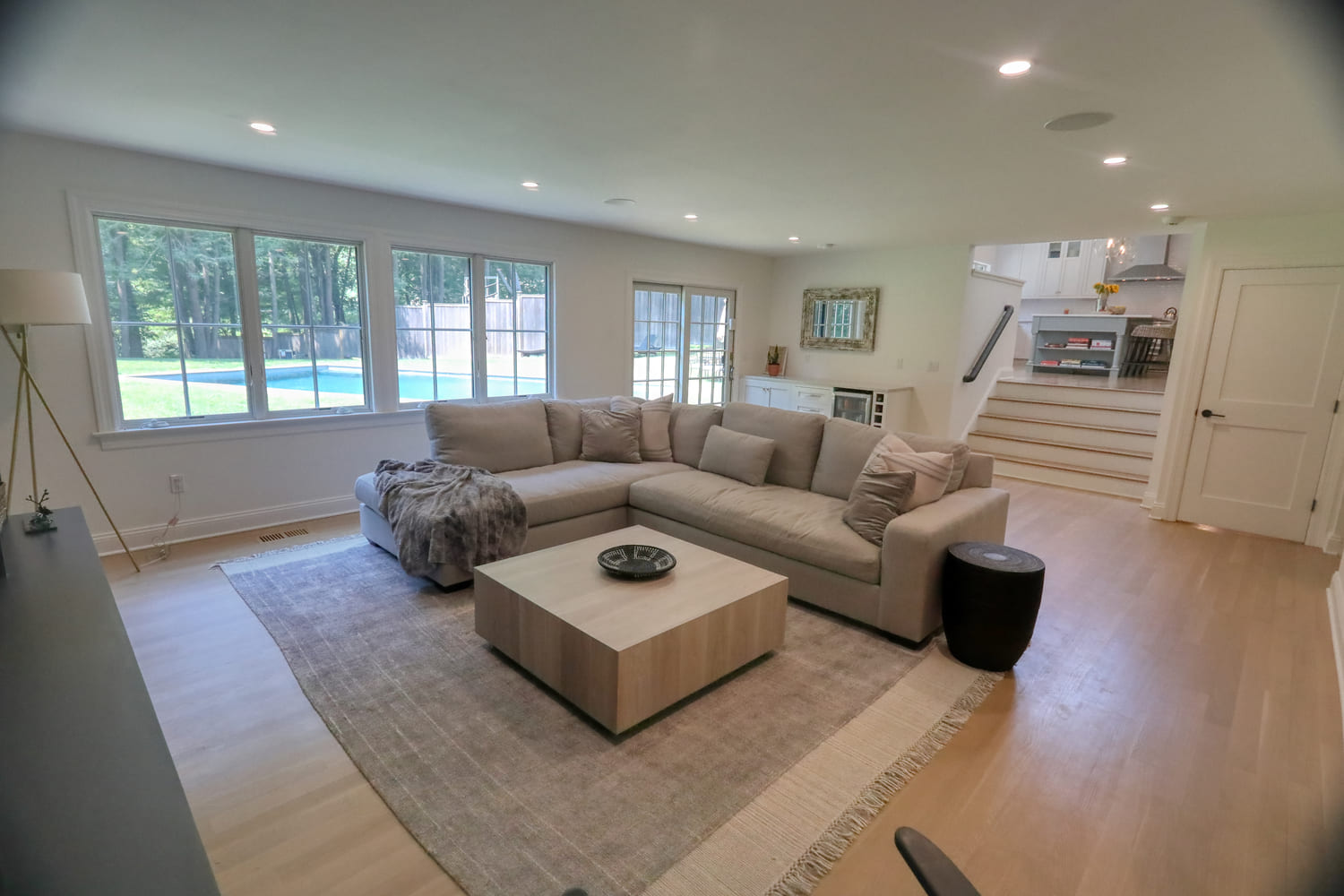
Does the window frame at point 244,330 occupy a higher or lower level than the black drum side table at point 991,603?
higher

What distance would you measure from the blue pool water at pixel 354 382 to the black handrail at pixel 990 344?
4.27 metres

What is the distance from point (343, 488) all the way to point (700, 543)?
2676mm

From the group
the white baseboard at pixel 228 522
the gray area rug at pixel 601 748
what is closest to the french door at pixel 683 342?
the white baseboard at pixel 228 522

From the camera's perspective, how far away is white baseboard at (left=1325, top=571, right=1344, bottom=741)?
8.54ft

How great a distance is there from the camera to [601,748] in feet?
6.59

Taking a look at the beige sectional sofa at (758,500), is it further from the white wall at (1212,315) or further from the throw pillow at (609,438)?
the white wall at (1212,315)

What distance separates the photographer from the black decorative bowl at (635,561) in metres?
2.45

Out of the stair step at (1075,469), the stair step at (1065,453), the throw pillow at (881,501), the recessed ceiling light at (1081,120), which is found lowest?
the stair step at (1075,469)

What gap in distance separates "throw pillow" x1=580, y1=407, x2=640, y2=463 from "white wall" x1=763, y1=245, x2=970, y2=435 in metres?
3.27

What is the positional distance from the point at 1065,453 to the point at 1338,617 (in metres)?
3.08

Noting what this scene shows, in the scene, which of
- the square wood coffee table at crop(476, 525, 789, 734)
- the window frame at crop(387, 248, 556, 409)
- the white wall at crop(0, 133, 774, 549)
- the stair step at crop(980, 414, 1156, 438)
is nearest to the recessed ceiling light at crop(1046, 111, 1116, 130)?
the square wood coffee table at crop(476, 525, 789, 734)

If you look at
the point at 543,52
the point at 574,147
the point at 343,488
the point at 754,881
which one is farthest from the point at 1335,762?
the point at 343,488

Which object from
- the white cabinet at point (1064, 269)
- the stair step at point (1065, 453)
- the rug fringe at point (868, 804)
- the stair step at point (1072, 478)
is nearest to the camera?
the rug fringe at point (868, 804)

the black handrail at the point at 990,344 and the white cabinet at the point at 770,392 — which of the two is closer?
the black handrail at the point at 990,344
